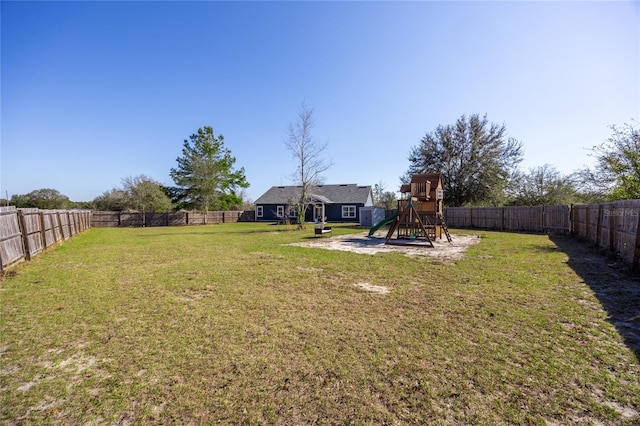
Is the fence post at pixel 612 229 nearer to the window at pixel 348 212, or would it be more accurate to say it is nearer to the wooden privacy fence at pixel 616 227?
the wooden privacy fence at pixel 616 227

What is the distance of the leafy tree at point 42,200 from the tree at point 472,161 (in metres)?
45.9

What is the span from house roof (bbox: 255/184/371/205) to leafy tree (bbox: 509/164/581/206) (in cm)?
1464

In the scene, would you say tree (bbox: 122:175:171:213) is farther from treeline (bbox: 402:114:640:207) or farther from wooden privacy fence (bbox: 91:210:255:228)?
treeline (bbox: 402:114:640:207)

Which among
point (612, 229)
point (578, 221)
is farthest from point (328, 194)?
point (612, 229)

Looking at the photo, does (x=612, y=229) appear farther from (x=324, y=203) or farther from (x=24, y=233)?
(x=324, y=203)

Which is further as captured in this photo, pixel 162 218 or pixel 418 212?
pixel 162 218

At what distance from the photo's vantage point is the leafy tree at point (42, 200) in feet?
116

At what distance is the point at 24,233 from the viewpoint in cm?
850

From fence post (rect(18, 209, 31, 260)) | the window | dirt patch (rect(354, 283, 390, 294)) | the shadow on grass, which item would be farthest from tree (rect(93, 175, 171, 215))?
the shadow on grass

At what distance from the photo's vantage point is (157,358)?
10.5 feet

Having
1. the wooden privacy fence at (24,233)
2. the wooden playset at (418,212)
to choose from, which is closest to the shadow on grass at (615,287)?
the wooden playset at (418,212)

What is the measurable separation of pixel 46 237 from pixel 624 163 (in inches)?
1004

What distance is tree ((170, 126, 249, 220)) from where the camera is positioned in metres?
34.5

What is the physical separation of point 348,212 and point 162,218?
21.3m
